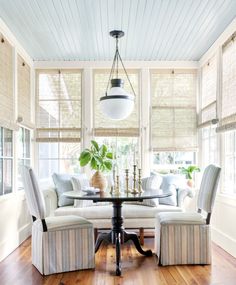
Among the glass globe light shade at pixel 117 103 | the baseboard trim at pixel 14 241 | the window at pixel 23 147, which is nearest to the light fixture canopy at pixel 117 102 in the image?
the glass globe light shade at pixel 117 103

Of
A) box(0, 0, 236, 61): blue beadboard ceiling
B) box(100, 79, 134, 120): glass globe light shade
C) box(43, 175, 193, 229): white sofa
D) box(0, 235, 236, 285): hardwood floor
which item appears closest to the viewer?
box(0, 235, 236, 285): hardwood floor

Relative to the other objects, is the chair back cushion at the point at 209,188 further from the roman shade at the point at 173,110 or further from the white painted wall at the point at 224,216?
the roman shade at the point at 173,110

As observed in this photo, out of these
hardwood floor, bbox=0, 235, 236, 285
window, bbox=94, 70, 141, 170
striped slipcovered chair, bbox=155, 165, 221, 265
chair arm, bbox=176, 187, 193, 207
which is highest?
window, bbox=94, 70, 141, 170

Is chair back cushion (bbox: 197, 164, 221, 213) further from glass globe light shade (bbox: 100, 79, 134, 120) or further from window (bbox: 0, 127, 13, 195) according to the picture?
window (bbox: 0, 127, 13, 195)

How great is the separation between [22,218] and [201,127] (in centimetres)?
307

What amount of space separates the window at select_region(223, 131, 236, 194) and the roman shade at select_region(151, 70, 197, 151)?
111 cm

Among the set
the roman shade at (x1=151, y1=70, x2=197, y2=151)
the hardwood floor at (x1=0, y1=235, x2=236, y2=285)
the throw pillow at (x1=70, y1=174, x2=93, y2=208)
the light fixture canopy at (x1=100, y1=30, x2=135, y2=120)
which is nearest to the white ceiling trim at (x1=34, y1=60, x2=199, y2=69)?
the roman shade at (x1=151, y1=70, x2=197, y2=151)

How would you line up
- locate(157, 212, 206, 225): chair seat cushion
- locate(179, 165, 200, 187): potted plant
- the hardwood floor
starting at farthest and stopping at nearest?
locate(179, 165, 200, 187): potted plant → locate(157, 212, 206, 225): chair seat cushion → the hardwood floor

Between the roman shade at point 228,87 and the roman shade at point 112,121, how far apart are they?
1.58 m

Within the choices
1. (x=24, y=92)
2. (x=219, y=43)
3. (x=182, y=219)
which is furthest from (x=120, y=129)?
(x=182, y=219)

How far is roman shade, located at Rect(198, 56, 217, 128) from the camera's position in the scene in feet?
15.7

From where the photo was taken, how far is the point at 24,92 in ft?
16.4

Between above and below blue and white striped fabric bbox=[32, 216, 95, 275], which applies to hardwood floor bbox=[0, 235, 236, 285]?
below

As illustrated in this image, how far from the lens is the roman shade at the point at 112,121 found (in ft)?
18.1
